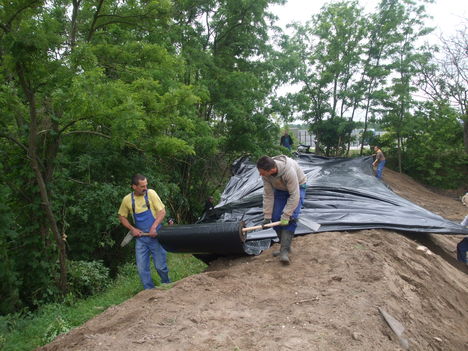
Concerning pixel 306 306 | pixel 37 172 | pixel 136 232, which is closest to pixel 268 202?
pixel 306 306

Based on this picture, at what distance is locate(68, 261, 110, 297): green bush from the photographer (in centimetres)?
577

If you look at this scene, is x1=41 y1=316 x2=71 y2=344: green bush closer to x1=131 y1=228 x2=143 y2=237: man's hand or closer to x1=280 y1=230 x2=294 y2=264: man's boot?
x1=131 y1=228 x2=143 y2=237: man's hand

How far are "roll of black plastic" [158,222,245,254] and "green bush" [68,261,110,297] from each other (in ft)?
6.57

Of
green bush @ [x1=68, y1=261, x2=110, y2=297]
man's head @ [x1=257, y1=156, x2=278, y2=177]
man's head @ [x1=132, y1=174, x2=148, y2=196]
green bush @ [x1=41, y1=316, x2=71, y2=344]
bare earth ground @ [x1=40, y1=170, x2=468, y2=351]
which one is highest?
man's head @ [x1=257, y1=156, x2=278, y2=177]

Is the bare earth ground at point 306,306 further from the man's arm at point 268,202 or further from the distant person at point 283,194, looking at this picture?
the man's arm at point 268,202

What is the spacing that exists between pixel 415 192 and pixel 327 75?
265 inches

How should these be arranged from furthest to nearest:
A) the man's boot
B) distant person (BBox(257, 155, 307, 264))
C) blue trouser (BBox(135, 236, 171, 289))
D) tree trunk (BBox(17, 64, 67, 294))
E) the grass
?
blue trouser (BBox(135, 236, 171, 289)) → tree trunk (BBox(17, 64, 67, 294)) → the man's boot → distant person (BBox(257, 155, 307, 264)) → the grass

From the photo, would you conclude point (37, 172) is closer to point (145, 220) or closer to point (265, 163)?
point (145, 220)

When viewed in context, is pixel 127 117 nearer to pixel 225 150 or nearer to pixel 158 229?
pixel 158 229

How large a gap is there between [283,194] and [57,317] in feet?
9.92

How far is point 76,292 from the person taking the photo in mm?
5746

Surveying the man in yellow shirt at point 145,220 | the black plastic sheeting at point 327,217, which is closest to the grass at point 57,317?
the man in yellow shirt at point 145,220

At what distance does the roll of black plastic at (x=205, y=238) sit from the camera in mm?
4508

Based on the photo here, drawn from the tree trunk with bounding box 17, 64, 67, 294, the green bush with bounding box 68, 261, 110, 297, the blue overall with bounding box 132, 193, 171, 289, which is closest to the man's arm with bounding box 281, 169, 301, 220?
the blue overall with bounding box 132, 193, 171, 289
